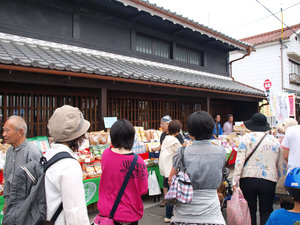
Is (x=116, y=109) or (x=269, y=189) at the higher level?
(x=116, y=109)

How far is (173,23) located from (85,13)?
11.6ft

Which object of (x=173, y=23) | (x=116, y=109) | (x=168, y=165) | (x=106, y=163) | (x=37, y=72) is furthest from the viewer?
(x=173, y=23)

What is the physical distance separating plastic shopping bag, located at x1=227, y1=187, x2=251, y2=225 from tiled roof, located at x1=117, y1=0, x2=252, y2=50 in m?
6.55

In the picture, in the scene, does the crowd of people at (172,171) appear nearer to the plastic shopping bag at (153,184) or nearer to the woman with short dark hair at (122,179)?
the woman with short dark hair at (122,179)

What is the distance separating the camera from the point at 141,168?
7.95ft

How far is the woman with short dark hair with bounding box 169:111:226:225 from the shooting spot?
7.73 feet

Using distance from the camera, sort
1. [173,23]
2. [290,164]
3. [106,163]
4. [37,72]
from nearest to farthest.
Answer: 1. [106,163]
2. [290,164]
3. [37,72]
4. [173,23]

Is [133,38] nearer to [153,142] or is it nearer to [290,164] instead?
[153,142]

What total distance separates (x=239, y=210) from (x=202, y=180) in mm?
1389

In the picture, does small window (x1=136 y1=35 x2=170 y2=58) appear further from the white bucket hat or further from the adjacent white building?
the adjacent white building

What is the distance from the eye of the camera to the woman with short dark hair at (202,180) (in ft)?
7.73

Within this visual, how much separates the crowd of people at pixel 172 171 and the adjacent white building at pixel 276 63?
1685cm

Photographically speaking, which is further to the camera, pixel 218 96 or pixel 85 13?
pixel 218 96

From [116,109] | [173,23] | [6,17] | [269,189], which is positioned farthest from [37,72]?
[173,23]
